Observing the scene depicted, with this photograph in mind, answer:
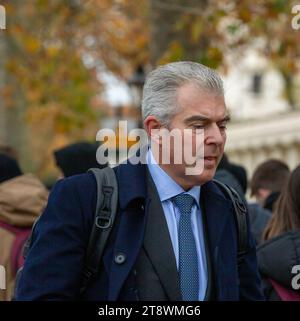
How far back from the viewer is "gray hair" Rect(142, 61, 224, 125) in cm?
439

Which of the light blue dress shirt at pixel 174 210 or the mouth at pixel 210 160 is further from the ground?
the mouth at pixel 210 160

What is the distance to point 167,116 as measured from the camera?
4391 millimetres

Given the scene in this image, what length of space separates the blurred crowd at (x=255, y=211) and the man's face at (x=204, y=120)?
106 centimetres

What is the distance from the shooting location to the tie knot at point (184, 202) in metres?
4.45

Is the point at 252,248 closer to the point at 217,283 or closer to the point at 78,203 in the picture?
the point at 217,283

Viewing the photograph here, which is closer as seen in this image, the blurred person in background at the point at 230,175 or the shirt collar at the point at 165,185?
the shirt collar at the point at 165,185

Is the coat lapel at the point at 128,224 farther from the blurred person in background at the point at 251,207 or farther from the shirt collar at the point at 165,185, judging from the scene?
the blurred person in background at the point at 251,207

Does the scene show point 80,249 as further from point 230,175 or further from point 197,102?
point 230,175

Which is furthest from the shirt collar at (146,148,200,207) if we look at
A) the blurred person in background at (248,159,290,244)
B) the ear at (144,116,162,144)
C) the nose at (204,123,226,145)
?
the blurred person in background at (248,159,290,244)

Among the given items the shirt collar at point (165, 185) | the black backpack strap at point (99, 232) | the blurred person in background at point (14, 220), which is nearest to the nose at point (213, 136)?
the shirt collar at point (165, 185)

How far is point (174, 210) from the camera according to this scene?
175 inches

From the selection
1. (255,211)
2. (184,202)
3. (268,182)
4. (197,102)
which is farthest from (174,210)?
(268,182)

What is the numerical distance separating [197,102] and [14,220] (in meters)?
2.07

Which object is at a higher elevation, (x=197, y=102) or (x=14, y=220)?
(x=197, y=102)
